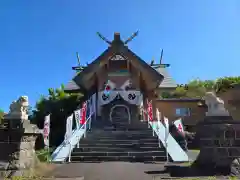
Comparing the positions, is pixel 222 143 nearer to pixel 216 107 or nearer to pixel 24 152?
pixel 216 107

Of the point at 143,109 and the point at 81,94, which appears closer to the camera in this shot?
the point at 143,109

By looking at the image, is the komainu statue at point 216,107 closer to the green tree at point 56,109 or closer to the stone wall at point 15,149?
the stone wall at point 15,149

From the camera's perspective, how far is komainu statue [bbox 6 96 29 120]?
7.94 meters

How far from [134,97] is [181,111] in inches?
319

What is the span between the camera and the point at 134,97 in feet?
68.6

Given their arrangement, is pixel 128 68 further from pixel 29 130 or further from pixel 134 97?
pixel 29 130

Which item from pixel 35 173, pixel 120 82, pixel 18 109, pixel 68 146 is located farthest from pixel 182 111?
pixel 18 109

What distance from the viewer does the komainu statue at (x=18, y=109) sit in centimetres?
794

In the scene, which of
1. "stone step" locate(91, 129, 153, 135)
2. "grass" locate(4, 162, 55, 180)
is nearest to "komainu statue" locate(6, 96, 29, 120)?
"grass" locate(4, 162, 55, 180)

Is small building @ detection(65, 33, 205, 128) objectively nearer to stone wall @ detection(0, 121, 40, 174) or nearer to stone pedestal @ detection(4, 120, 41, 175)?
stone pedestal @ detection(4, 120, 41, 175)

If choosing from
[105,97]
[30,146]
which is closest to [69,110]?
[105,97]

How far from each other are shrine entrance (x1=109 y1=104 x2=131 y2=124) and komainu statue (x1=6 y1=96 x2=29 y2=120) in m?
12.5

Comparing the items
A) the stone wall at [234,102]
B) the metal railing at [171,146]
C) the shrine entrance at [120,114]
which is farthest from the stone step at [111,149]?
the stone wall at [234,102]

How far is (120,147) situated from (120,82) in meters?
9.17
